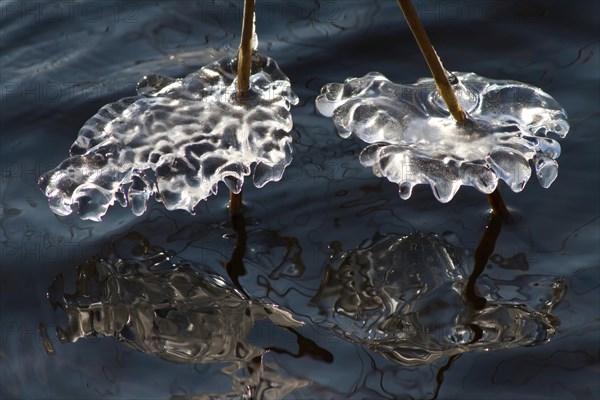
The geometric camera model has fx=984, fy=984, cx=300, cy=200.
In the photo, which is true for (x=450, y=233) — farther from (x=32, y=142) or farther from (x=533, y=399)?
(x=32, y=142)

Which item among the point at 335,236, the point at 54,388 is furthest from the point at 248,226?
the point at 54,388

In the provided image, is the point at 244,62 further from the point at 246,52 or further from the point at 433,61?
the point at 433,61

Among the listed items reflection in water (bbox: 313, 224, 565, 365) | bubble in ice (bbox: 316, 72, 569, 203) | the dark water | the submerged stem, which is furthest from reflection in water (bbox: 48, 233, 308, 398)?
the submerged stem

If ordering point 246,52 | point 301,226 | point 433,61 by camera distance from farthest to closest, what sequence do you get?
point 301,226 → point 246,52 → point 433,61

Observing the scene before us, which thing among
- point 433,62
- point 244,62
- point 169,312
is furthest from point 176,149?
point 433,62

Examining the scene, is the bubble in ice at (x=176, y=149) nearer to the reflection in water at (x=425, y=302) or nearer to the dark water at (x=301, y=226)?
the dark water at (x=301, y=226)

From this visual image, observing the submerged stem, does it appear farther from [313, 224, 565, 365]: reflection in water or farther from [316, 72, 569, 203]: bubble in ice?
[313, 224, 565, 365]: reflection in water
